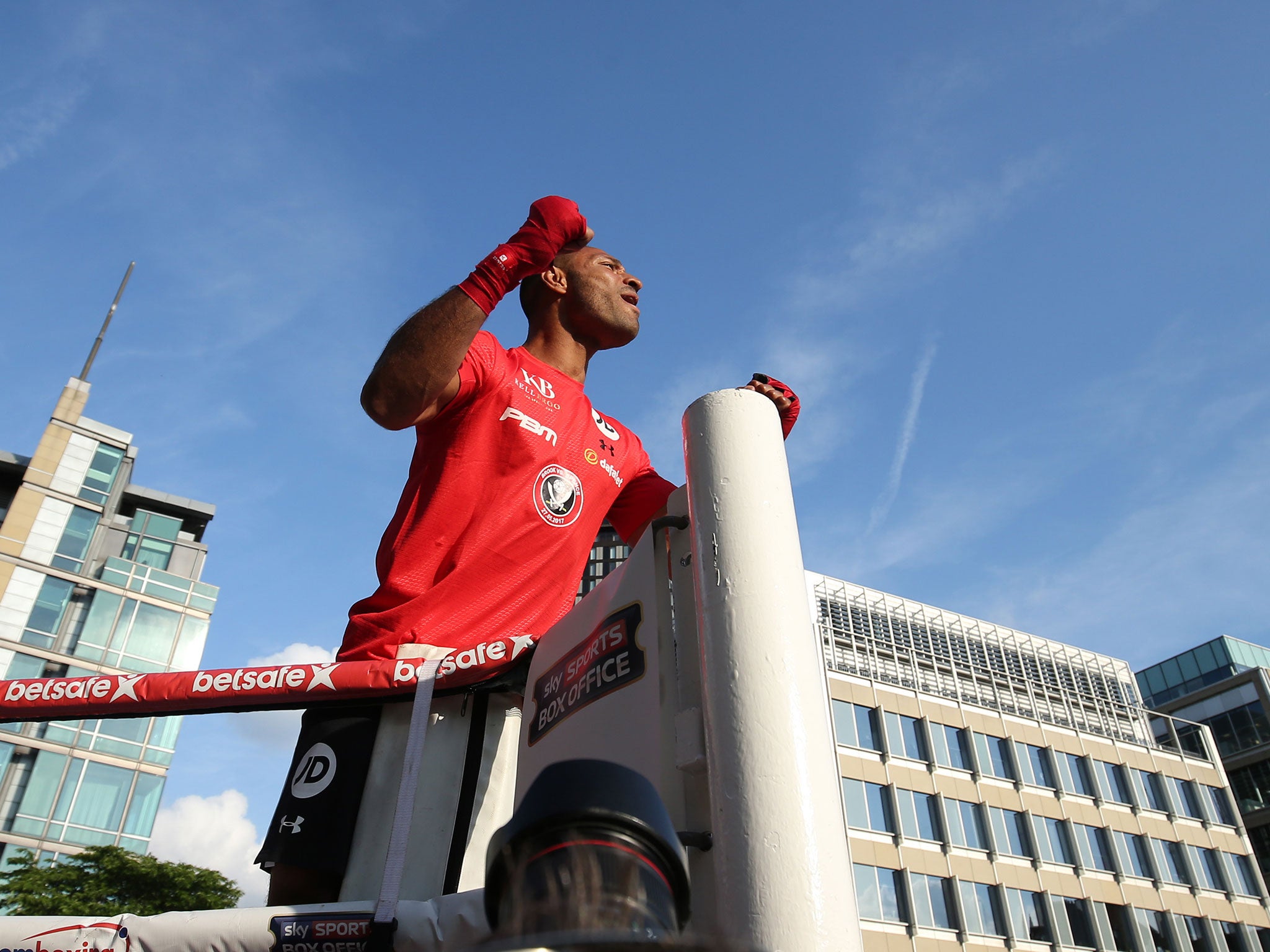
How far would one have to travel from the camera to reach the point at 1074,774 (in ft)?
164

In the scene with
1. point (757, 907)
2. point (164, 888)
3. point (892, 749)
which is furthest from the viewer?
point (892, 749)

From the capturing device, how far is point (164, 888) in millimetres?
26250

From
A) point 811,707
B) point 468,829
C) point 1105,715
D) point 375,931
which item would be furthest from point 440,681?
point 1105,715

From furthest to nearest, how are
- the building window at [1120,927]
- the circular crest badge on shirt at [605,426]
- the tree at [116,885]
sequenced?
the building window at [1120,927] < the tree at [116,885] < the circular crest badge on shirt at [605,426]

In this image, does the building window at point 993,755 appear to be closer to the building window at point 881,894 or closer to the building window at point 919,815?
the building window at point 919,815

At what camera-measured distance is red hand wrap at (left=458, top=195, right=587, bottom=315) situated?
8.88ft

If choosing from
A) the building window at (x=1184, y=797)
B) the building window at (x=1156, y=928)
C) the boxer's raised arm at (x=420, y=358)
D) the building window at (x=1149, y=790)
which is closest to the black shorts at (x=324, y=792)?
the boxer's raised arm at (x=420, y=358)

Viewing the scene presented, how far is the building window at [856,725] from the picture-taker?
145 feet

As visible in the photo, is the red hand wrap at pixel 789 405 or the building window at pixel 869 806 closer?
the red hand wrap at pixel 789 405

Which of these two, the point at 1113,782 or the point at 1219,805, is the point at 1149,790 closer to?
the point at 1113,782

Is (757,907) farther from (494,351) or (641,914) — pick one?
(494,351)

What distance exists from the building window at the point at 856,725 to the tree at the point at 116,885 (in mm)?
27118

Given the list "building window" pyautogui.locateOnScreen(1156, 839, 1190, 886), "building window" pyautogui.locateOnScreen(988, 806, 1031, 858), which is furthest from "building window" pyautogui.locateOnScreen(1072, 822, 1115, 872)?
"building window" pyautogui.locateOnScreen(1156, 839, 1190, 886)

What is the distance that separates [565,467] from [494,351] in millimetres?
509
